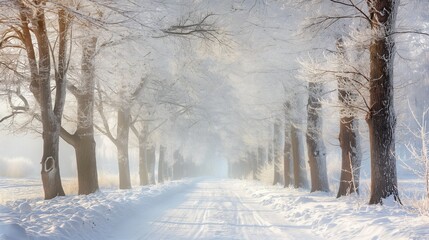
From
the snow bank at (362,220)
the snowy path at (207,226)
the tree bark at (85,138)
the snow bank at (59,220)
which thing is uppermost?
the tree bark at (85,138)

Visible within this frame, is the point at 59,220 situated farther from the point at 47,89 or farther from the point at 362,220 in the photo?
the point at 362,220

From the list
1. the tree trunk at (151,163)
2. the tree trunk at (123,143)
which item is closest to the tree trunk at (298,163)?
the tree trunk at (123,143)

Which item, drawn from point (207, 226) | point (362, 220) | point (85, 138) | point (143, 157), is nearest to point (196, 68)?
point (85, 138)

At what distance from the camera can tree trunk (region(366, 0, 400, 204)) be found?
9.12 m

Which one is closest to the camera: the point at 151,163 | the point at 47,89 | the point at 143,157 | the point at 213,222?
the point at 213,222

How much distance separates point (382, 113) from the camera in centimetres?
925

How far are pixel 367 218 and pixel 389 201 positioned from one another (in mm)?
1645

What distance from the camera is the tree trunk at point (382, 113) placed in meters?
9.12

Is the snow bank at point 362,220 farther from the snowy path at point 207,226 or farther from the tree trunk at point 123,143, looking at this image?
the tree trunk at point 123,143

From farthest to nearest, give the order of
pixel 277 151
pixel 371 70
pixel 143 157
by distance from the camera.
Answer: pixel 277 151, pixel 143 157, pixel 371 70

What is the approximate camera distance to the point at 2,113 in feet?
48.9

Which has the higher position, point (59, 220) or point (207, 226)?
point (59, 220)

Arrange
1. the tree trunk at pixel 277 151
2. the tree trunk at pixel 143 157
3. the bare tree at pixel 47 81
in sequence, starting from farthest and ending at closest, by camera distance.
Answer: the tree trunk at pixel 277 151 < the tree trunk at pixel 143 157 < the bare tree at pixel 47 81

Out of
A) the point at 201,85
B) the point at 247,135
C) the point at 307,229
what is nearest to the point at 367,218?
the point at 307,229
